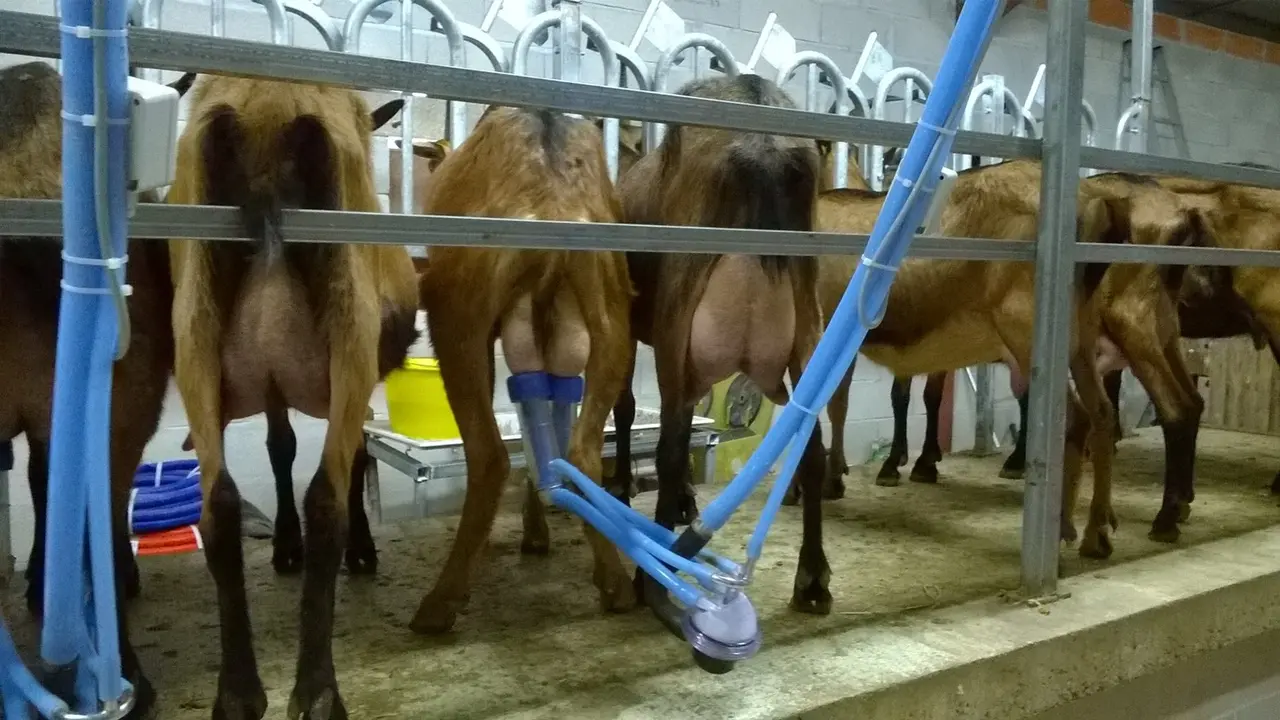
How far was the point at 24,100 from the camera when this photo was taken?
1.74 m

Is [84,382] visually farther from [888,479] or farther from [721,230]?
[888,479]

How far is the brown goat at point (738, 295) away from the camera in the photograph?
7.06 ft

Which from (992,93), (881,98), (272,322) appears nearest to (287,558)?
(272,322)

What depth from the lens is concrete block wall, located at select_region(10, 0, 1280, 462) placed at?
3.65 metres

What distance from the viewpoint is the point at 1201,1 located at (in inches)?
236

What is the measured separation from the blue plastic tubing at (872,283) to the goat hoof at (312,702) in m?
0.60

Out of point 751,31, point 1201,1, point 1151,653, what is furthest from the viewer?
point 1201,1

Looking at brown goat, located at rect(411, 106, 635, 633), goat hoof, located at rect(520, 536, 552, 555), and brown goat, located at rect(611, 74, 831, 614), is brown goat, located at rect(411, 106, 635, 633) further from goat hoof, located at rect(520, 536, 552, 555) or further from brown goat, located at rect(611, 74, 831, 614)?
goat hoof, located at rect(520, 536, 552, 555)

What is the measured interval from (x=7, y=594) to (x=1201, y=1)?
7198mm

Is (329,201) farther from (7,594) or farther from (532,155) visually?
(7,594)

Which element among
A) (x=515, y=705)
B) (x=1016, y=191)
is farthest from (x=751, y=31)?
(x=515, y=705)

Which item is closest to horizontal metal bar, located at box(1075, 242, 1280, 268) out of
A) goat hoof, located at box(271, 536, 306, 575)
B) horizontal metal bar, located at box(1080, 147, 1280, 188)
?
horizontal metal bar, located at box(1080, 147, 1280, 188)

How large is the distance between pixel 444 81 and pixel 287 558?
5.06ft

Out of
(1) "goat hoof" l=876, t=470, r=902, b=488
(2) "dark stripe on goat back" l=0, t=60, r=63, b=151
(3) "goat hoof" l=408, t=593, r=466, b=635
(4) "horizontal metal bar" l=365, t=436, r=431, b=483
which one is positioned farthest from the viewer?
(1) "goat hoof" l=876, t=470, r=902, b=488
